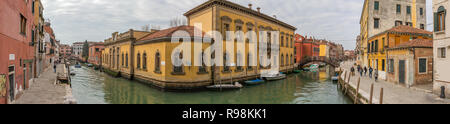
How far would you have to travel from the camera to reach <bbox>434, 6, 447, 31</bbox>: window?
11216 mm

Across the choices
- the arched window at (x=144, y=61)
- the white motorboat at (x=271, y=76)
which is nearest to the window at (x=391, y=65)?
the white motorboat at (x=271, y=76)

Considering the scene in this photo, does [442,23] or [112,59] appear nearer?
[442,23]

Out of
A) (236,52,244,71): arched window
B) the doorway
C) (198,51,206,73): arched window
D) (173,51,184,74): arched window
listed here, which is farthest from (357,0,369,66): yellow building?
(173,51,184,74): arched window

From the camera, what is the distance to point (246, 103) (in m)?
13.1

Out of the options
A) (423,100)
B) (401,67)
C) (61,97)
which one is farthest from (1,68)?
(401,67)

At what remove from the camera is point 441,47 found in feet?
36.4

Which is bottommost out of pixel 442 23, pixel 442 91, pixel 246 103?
pixel 246 103

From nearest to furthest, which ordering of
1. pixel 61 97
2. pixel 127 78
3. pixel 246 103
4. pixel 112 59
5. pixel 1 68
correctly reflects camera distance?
pixel 1 68, pixel 61 97, pixel 246 103, pixel 127 78, pixel 112 59

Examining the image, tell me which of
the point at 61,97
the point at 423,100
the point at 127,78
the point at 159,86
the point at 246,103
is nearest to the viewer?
the point at 423,100

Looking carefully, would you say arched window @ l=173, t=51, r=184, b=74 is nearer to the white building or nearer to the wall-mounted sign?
the wall-mounted sign

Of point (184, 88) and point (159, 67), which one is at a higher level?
point (159, 67)

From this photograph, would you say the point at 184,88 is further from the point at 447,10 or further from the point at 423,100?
the point at 447,10

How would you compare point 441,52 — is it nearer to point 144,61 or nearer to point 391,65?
point 391,65

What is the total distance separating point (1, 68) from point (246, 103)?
11958 millimetres
